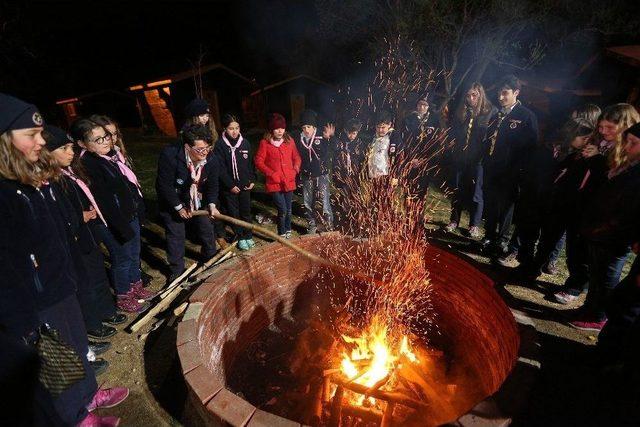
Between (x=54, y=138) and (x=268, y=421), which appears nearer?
(x=268, y=421)

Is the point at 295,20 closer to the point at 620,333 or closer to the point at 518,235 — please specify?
the point at 518,235

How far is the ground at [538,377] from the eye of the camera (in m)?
2.99

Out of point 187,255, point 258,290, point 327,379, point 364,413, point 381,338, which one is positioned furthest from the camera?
point 187,255

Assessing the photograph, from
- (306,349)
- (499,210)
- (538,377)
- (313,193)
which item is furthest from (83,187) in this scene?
(499,210)

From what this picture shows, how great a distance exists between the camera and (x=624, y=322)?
127 inches

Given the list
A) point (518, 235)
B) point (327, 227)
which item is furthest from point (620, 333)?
point (327, 227)

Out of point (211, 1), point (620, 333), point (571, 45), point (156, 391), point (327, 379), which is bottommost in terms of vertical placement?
point (156, 391)

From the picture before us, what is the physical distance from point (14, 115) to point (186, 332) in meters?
1.96

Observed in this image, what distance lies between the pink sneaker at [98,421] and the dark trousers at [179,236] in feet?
6.85

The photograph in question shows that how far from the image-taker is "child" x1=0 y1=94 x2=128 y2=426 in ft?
6.70

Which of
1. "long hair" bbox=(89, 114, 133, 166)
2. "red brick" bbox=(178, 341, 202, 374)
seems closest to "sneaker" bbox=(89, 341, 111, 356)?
"red brick" bbox=(178, 341, 202, 374)

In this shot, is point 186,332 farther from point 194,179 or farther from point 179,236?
point 194,179

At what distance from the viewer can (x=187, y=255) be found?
18.4 feet

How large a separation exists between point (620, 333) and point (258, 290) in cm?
380
